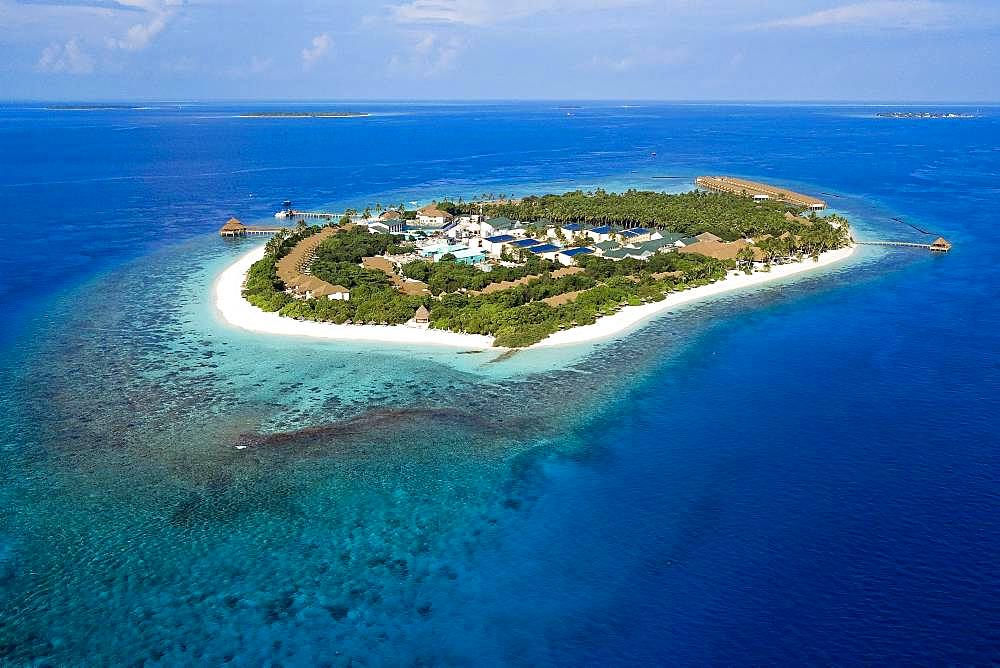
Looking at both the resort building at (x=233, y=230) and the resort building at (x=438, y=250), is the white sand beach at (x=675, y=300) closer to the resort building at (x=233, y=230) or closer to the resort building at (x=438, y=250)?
the resort building at (x=438, y=250)

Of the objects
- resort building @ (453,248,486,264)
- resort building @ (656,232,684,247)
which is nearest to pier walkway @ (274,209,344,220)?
resort building @ (453,248,486,264)

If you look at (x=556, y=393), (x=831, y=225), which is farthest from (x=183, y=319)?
(x=831, y=225)

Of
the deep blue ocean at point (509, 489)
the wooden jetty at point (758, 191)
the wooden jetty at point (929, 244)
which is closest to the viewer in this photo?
the deep blue ocean at point (509, 489)

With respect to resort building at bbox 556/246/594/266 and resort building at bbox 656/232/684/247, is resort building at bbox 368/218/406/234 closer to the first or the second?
resort building at bbox 556/246/594/266

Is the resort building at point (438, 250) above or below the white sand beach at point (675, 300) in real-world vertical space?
above

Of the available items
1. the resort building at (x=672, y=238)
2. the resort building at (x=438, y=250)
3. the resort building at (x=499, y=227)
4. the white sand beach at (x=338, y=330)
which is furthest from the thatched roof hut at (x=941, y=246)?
the white sand beach at (x=338, y=330)

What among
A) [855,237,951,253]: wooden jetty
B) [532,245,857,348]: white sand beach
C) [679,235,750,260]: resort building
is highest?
[679,235,750,260]: resort building
